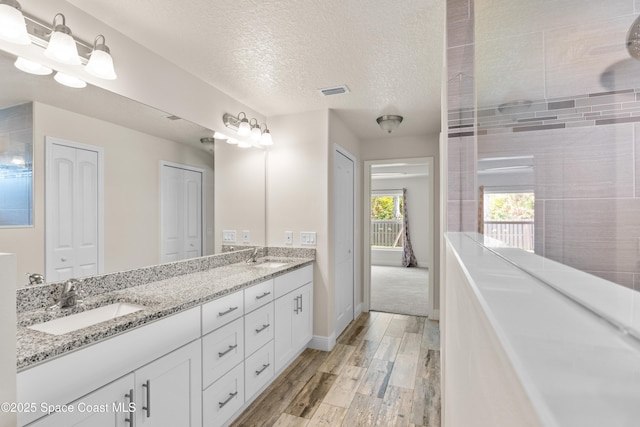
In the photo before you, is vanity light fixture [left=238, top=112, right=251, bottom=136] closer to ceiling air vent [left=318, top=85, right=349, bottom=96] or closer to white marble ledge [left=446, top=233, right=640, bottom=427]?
ceiling air vent [left=318, top=85, right=349, bottom=96]

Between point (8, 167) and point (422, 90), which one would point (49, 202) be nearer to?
point (8, 167)

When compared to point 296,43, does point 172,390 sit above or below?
below

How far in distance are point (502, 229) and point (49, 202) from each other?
190cm

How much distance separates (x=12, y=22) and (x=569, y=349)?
1893mm

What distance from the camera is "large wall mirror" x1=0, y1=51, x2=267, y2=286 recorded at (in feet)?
4.62

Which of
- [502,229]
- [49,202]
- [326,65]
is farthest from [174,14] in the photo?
[502,229]

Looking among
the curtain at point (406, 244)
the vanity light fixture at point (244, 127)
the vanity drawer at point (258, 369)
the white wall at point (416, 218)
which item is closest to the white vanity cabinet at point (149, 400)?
the vanity drawer at point (258, 369)

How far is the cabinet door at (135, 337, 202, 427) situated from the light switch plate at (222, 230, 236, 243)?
1.32m

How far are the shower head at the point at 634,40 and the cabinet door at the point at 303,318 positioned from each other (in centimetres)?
255

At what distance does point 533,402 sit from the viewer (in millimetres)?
128

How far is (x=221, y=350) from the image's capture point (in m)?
1.83

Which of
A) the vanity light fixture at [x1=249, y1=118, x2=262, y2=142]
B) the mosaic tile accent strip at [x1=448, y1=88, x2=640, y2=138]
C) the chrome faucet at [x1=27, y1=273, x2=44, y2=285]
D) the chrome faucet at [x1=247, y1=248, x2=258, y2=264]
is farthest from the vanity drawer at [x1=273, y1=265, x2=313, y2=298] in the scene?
the mosaic tile accent strip at [x1=448, y1=88, x2=640, y2=138]

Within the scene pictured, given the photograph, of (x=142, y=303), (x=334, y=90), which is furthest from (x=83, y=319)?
(x=334, y=90)

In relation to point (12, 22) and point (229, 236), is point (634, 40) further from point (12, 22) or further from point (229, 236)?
point (229, 236)
